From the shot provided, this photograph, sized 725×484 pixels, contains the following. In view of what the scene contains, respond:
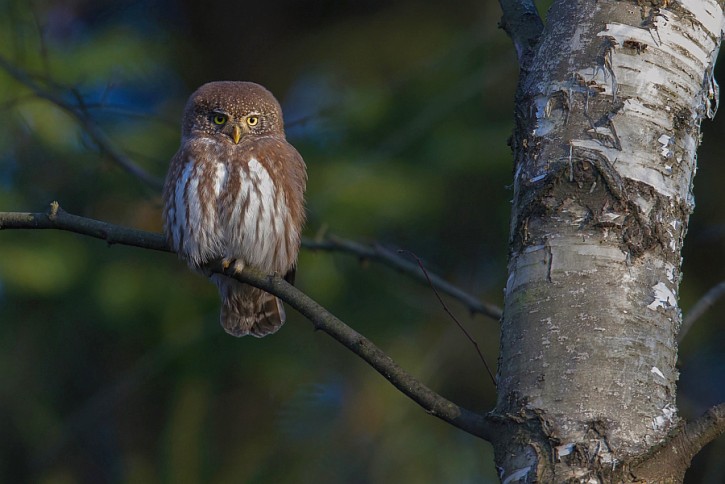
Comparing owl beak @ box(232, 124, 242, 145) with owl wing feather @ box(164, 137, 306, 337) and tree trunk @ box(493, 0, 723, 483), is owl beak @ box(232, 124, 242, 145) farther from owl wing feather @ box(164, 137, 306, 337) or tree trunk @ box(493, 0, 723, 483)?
tree trunk @ box(493, 0, 723, 483)

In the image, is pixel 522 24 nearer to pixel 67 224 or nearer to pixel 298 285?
pixel 67 224

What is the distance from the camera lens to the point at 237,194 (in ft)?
13.1

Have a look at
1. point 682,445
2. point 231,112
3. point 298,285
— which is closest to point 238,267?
point 231,112

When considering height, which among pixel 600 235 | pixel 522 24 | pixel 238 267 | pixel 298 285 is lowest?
pixel 298 285

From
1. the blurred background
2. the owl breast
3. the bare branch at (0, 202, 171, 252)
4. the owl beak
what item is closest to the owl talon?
the owl breast

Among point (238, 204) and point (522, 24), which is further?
point (238, 204)

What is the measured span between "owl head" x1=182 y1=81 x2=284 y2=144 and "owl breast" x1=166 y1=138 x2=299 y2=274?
17cm

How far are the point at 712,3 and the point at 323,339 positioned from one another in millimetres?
3637

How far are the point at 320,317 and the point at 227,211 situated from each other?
154 cm

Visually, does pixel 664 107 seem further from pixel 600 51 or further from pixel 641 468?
pixel 641 468

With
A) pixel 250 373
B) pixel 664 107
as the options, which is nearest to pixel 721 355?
pixel 250 373

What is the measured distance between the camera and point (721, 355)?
19.2ft

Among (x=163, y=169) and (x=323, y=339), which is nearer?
(x=163, y=169)

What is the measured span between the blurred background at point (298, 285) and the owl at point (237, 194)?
510 millimetres
